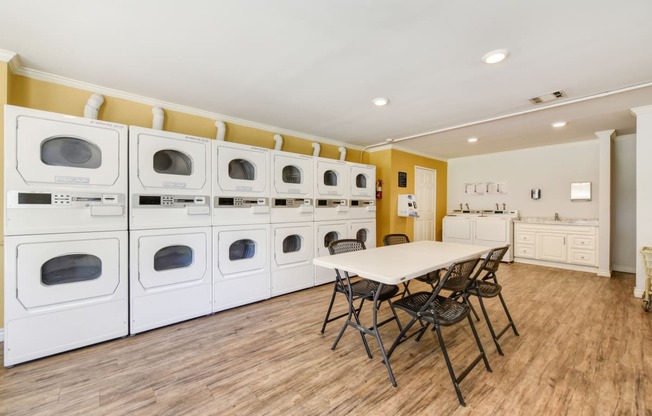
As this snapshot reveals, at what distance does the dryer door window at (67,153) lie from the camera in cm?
208

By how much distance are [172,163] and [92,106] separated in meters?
0.91

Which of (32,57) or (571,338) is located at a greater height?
(32,57)

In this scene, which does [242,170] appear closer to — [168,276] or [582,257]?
[168,276]

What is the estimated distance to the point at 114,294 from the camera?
2.45 metres

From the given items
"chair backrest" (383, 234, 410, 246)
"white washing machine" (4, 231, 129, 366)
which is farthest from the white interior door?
"white washing machine" (4, 231, 129, 366)

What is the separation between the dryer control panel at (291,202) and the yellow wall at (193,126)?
1.06 m

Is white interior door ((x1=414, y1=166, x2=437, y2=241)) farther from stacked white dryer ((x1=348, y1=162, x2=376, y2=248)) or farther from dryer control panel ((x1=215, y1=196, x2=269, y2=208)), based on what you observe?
dryer control panel ((x1=215, y1=196, x2=269, y2=208))

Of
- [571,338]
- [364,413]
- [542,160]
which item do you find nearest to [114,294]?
[364,413]

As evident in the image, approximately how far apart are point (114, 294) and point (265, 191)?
1.82 m

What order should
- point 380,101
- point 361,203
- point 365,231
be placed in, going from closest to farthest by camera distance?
point 380,101, point 361,203, point 365,231

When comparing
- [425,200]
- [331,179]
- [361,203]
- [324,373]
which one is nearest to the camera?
[324,373]

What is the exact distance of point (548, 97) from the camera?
2984mm

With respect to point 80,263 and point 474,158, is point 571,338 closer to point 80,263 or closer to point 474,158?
point 80,263

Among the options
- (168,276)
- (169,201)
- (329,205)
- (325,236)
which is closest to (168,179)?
(169,201)
